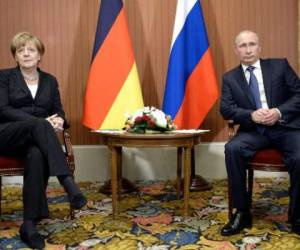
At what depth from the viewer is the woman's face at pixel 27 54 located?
297cm

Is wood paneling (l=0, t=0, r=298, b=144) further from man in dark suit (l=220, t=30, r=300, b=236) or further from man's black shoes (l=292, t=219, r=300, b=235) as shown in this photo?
man's black shoes (l=292, t=219, r=300, b=235)

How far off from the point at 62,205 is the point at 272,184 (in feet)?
6.04

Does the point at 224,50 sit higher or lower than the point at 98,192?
higher

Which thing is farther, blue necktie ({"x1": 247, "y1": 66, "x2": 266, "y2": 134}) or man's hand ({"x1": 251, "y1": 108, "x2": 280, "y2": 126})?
blue necktie ({"x1": 247, "y1": 66, "x2": 266, "y2": 134})

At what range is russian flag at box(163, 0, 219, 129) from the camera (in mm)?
3732

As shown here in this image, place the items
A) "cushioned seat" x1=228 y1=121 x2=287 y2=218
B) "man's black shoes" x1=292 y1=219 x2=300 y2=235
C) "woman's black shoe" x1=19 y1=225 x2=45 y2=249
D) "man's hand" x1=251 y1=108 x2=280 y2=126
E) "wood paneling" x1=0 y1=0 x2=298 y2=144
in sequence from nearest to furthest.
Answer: "woman's black shoe" x1=19 y1=225 x2=45 y2=249 → "man's black shoes" x1=292 y1=219 x2=300 y2=235 → "cushioned seat" x1=228 y1=121 x2=287 y2=218 → "man's hand" x1=251 y1=108 x2=280 y2=126 → "wood paneling" x1=0 y1=0 x2=298 y2=144

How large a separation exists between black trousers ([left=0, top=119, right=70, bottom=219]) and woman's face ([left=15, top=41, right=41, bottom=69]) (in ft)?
1.61

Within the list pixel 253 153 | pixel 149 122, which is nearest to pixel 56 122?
pixel 149 122

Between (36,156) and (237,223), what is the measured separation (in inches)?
49.4

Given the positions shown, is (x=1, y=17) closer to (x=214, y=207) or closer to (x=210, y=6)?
(x=210, y=6)

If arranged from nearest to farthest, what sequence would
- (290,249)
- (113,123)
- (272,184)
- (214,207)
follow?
(290,249) → (214,207) → (113,123) → (272,184)

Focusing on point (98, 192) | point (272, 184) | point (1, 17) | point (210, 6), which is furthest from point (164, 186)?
point (1, 17)

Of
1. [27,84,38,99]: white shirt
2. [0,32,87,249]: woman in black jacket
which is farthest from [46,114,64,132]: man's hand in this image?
[27,84,38,99]: white shirt

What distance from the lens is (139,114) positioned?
10.2 ft
